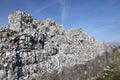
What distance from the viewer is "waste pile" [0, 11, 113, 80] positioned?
22.7m

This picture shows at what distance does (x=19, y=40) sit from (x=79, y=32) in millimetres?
21052

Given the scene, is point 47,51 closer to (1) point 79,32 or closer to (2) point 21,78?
(2) point 21,78

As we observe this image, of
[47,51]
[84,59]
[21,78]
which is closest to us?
[21,78]

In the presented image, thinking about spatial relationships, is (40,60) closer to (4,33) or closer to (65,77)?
(65,77)

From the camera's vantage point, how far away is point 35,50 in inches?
1083

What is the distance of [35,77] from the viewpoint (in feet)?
76.9

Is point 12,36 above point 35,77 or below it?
above

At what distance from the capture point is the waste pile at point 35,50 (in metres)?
22.7

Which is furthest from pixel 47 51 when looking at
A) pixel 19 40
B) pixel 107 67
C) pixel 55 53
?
pixel 107 67

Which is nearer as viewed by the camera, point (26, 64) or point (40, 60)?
point (26, 64)

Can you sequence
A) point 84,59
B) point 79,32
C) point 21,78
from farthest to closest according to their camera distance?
1. point 79,32
2. point 84,59
3. point 21,78

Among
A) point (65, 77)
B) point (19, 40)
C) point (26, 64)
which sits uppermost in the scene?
point (19, 40)

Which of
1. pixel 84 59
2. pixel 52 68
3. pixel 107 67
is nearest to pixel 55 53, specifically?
pixel 52 68

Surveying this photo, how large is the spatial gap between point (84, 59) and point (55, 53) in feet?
20.1
